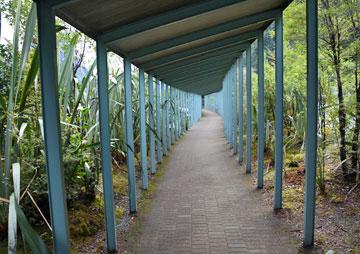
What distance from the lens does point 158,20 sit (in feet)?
10.5

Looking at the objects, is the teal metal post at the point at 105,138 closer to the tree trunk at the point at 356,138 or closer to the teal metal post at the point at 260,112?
the teal metal post at the point at 260,112

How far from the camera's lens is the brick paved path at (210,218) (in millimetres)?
3569

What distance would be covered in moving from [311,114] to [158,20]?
161 cm

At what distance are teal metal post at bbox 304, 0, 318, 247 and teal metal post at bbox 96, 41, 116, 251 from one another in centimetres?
184

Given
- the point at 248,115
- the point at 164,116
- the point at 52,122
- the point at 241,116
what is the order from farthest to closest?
the point at 164,116, the point at 241,116, the point at 248,115, the point at 52,122

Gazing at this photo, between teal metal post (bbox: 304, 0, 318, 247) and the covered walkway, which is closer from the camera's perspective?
the covered walkway

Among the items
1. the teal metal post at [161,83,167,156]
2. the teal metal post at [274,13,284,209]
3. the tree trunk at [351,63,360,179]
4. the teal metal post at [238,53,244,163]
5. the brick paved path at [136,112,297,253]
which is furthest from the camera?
the teal metal post at [161,83,167,156]

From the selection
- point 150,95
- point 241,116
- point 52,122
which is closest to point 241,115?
point 241,116

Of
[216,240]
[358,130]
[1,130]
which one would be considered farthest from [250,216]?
[1,130]

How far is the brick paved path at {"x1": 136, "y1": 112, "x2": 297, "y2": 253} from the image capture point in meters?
3.57

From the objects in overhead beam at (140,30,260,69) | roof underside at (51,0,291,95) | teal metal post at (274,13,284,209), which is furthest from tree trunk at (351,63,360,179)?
overhead beam at (140,30,260,69)

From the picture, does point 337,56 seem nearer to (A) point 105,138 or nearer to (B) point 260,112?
(B) point 260,112

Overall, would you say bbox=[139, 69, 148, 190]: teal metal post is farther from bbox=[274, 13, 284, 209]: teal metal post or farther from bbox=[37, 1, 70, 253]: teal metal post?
bbox=[37, 1, 70, 253]: teal metal post

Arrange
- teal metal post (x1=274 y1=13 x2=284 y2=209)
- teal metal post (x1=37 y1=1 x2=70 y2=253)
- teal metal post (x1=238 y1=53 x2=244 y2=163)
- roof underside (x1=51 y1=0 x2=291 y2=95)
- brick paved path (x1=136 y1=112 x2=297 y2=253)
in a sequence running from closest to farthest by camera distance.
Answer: teal metal post (x1=37 y1=1 x2=70 y2=253), roof underside (x1=51 y1=0 x2=291 y2=95), brick paved path (x1=136 y1=112 x2=297 y2=253), teal metal post (x1=274 y1=13 x2=284 y2=209), teal metal post (x1=238 y1=53 x2=244 y2=163)
